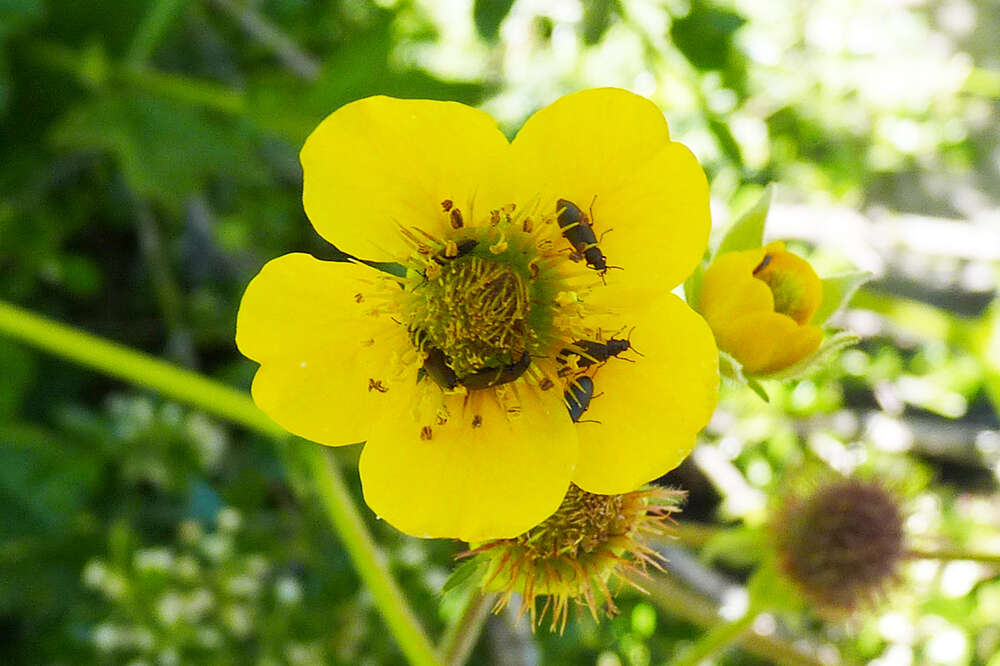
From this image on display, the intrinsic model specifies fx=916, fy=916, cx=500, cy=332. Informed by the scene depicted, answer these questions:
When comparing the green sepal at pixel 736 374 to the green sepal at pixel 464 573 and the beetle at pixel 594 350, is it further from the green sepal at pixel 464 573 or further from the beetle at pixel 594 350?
the green sepal at pixel 464 573

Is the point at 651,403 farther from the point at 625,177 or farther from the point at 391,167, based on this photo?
the point at 391,167

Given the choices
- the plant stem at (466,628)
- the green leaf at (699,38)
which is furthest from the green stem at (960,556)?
the green leaf at (699,38)

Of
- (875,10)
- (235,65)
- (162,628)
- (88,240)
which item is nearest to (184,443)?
(162,628)

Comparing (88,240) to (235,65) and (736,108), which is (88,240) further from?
(736,108)

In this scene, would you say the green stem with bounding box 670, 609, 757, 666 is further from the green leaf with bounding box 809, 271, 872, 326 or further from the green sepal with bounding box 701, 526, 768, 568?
the green leaf with bounding box 809, 271, 872, 326

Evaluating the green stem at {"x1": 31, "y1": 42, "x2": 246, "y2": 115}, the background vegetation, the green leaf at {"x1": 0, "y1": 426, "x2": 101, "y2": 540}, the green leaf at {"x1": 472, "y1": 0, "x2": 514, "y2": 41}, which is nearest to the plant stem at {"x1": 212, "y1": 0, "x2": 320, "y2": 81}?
the background vegetation

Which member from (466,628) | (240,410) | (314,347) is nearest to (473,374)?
(314,347)
